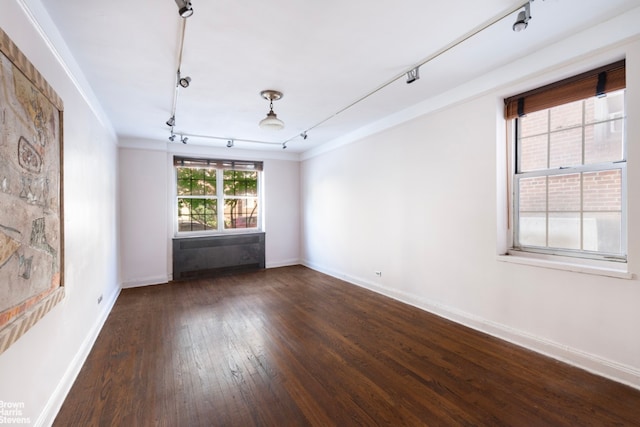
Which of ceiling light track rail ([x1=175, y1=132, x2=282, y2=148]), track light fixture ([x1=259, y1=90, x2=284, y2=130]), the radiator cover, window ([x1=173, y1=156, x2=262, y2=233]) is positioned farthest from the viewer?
window ([x1=173, y1=156, x2=262, y2=233])

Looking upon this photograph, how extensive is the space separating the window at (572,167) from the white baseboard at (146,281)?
5.53 metres

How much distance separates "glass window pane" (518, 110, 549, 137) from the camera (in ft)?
8.89

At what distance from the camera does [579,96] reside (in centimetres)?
238

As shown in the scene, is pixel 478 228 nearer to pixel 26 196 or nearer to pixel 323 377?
pixel 323 377

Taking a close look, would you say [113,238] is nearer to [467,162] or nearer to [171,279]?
[171,279]

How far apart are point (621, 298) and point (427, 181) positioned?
2.00m

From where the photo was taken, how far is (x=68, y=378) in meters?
2.12

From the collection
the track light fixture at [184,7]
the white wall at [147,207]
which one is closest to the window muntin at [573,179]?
the track light fixture at [184,7]

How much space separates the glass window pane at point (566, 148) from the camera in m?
2.49

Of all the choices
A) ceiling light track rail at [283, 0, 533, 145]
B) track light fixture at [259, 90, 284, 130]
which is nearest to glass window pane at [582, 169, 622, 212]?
ceiling light track rail at [283, 0, 533, 145]

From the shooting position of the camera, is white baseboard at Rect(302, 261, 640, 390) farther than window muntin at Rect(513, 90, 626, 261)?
No

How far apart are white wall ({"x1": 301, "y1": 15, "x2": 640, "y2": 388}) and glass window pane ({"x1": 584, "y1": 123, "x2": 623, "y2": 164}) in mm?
247

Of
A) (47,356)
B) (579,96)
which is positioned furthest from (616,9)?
(47,356)

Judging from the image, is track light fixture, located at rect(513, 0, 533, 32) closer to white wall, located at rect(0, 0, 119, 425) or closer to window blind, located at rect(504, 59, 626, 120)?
window blind, located at rect(504, 59, 626, 120)
